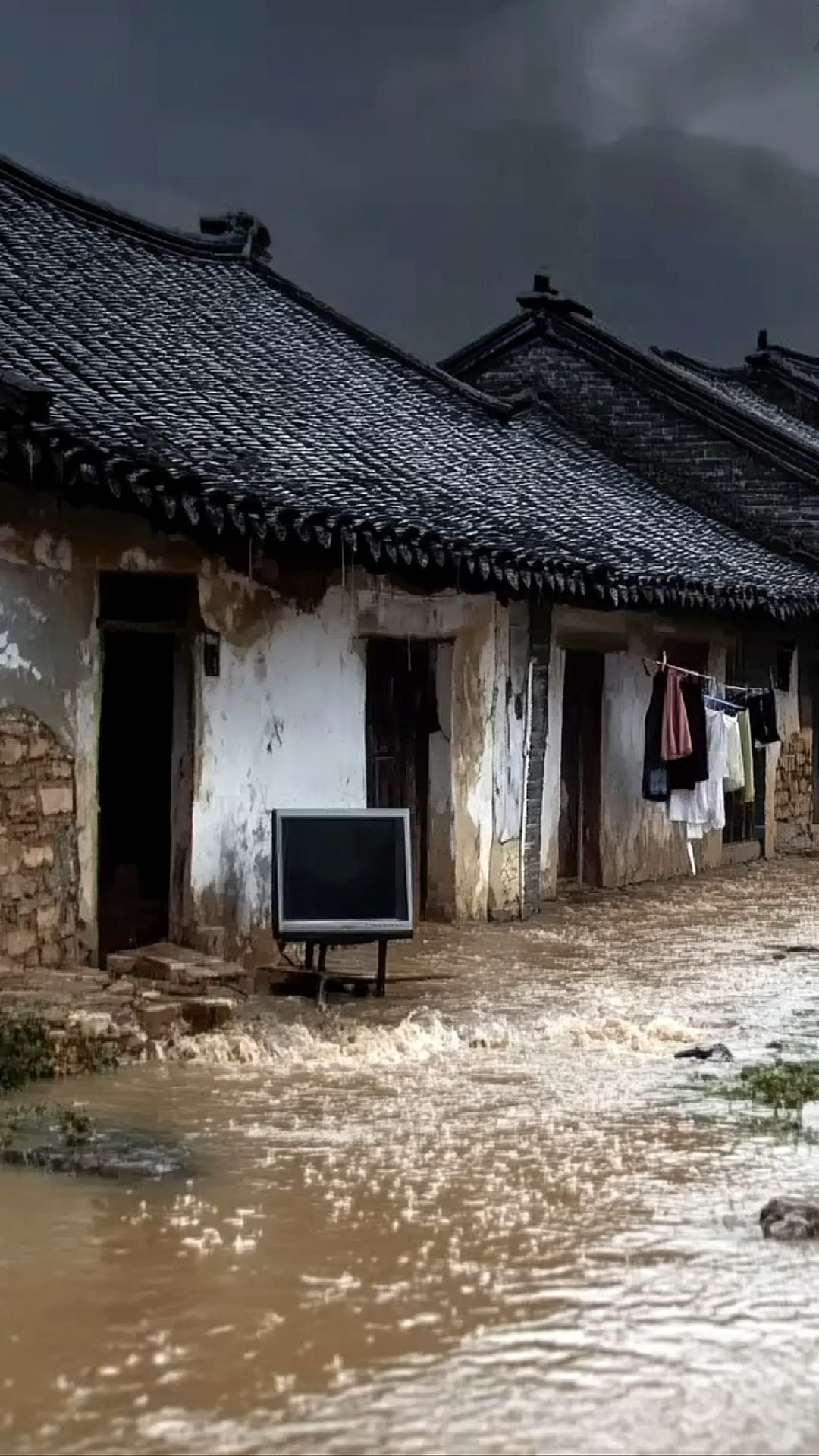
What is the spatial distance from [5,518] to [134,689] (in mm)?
2052

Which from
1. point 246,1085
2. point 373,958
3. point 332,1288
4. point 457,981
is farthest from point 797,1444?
point 373,958

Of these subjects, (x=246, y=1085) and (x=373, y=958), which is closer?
(x=246, y=1085)

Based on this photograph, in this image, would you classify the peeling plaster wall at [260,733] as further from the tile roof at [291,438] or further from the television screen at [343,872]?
the television screen at [343,872]

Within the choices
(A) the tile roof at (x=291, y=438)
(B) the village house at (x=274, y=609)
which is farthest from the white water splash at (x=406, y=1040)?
(A) the tile roof at (x=291, y=438)

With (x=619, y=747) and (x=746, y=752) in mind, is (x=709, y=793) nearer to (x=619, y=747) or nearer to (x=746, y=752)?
(x=619, y=747)

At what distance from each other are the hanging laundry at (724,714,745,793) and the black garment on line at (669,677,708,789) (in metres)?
0.57

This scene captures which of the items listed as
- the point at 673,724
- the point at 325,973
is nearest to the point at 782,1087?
the point at 325,973

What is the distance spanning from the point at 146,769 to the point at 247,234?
8531mm

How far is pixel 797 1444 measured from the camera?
144 inches

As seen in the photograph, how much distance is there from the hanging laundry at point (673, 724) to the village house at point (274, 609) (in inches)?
28.3

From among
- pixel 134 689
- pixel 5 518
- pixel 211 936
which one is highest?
pixel 5 518

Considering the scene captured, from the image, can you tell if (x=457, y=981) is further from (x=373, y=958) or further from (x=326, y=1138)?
(x=326, y=1138)

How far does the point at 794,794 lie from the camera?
63.9ft

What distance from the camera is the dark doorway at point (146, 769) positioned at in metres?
10.1
